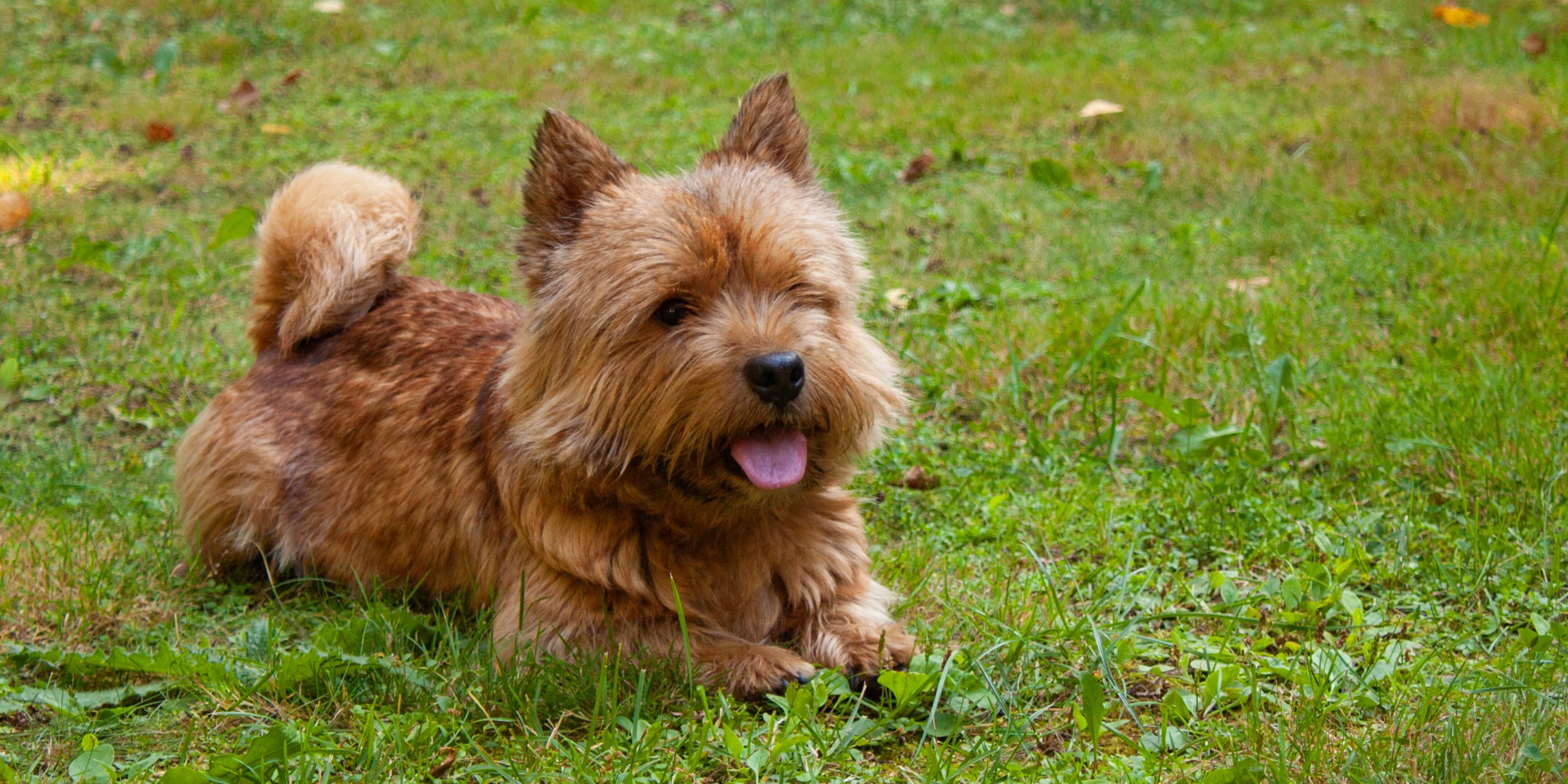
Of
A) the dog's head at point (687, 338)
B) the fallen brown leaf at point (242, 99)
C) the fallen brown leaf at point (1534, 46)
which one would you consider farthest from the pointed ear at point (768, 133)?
the fallen brown leaf at point (1534, 46)

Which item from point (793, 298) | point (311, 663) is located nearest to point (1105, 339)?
point (793, 298)

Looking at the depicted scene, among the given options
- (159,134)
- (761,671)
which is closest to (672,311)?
(761,671)

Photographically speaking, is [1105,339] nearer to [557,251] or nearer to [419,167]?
[557,251]

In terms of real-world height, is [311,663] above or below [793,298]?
below

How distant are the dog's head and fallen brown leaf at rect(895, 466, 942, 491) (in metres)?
1.12

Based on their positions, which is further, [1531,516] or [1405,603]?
[1531,516]

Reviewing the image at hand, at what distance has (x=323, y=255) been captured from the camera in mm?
4012

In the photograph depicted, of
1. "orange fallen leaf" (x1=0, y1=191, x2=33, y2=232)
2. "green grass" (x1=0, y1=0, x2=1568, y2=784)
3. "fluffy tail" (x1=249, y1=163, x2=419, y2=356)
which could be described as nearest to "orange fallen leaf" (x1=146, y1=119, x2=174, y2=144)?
"green grass" (x1=0, y1=0, x2=1568, y2=784)

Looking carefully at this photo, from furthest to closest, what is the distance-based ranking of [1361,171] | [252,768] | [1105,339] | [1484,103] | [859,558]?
[1484,103]
[1361,171]
[1105,339]
[859,558]
[252,768]

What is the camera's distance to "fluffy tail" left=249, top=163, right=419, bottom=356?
401cm

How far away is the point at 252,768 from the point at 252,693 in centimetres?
45

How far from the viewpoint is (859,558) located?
3.39 metres

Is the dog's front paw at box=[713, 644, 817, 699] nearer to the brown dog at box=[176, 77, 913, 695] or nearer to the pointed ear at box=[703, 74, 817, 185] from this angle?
the brown dog at box=[176, 77, 913, 695]

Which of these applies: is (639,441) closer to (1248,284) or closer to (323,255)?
(323,255)
